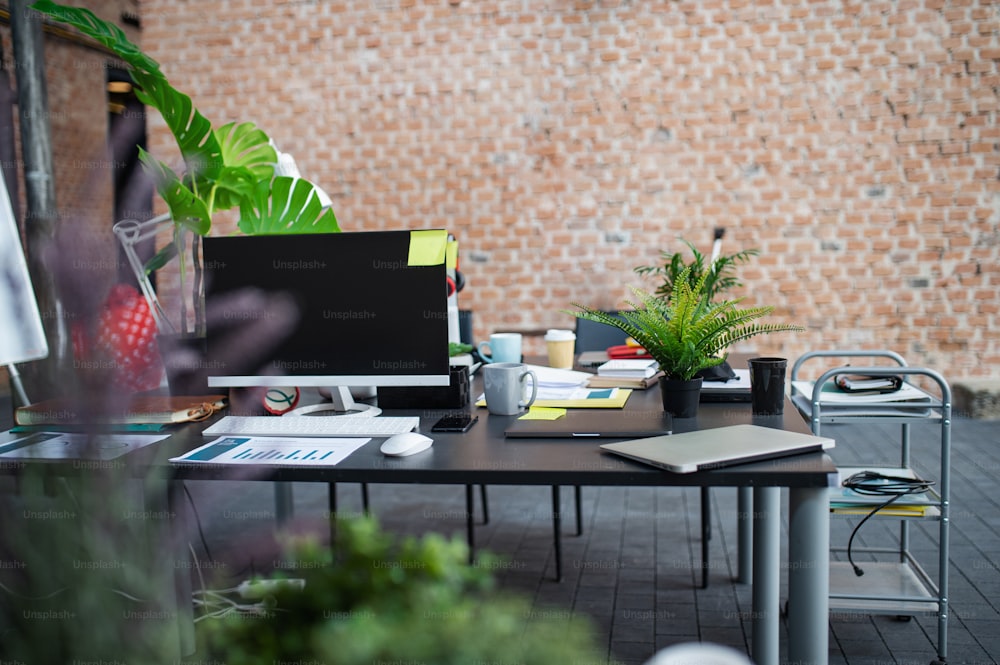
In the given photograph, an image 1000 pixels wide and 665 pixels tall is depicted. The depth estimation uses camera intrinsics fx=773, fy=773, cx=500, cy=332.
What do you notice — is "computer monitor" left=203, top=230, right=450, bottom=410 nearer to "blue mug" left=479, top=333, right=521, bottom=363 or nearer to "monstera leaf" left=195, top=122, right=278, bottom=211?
"monstera leaf" left=195, top=122, right=278, bottom=211

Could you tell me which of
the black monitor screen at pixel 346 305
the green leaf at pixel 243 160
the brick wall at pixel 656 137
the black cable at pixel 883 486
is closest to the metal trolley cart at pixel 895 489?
the black cable at pixel 883 486

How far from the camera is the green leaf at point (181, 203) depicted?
6.03 ft

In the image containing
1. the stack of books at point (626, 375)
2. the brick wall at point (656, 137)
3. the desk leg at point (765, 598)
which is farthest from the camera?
the brick wall at point (656, 137)

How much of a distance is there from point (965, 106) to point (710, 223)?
1603 mm

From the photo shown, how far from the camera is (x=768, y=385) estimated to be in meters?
1.71

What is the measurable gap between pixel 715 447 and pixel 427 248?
0.79 m

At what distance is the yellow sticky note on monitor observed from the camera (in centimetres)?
176

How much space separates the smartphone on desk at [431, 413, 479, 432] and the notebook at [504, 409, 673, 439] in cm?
10

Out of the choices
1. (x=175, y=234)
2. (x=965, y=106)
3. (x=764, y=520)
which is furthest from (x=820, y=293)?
(x=175, y=234)

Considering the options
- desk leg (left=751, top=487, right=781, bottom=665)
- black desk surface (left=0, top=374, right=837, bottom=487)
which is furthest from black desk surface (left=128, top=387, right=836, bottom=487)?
desk leg (left=751, top=487, right=781, bottom=665)

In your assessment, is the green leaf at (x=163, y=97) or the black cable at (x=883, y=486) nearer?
the green leaf at (x=163, y=97)

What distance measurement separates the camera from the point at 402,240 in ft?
5.86

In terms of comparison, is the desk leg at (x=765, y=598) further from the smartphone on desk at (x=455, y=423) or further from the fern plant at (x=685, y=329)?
the smartphone on desk at (x=455, y=423)

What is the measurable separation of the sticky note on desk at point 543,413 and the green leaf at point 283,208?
2.55 ft
